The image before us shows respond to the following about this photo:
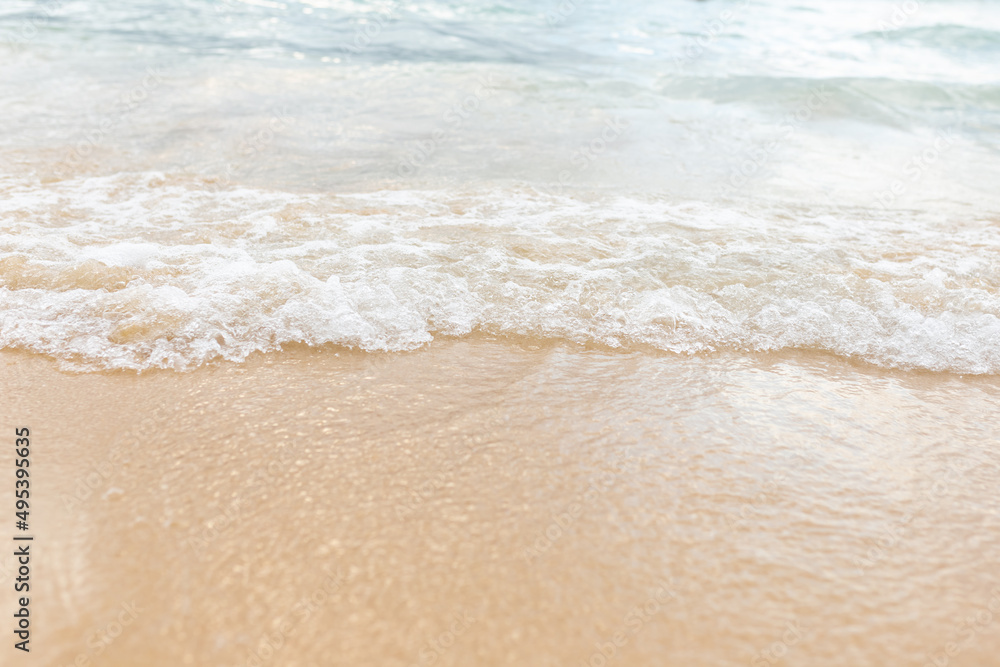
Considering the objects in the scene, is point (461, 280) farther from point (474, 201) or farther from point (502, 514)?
point (502, 514)

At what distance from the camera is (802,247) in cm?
395

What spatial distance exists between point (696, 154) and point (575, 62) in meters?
5.89

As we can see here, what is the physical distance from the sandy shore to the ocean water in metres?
0.36

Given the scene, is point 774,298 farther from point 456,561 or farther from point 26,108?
point 26,108

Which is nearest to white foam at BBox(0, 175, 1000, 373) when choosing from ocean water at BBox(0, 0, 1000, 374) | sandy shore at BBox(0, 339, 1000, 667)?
ocean water at BBox(0, 0, 1000, 374)

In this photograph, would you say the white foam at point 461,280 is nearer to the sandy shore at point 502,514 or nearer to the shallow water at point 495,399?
the shallow water at point 495,399

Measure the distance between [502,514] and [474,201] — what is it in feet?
10.7

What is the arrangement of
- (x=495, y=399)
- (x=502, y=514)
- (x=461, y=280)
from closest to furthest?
(x=502, y=514) < (x=495, y=399) < (x=461, y=280)

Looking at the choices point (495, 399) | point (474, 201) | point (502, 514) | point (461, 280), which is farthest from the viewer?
point (474, 201)

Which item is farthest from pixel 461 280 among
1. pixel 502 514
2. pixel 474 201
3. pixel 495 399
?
pixel 502 514

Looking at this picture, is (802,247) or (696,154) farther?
(696,154)

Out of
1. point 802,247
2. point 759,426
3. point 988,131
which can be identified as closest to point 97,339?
point 759,426

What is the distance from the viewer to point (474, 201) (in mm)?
4730

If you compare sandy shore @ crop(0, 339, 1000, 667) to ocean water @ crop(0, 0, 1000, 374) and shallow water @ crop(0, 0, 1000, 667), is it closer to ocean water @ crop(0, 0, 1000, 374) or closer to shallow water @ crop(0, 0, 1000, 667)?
shallow water @ crop(0, 0, 1000, 667)
